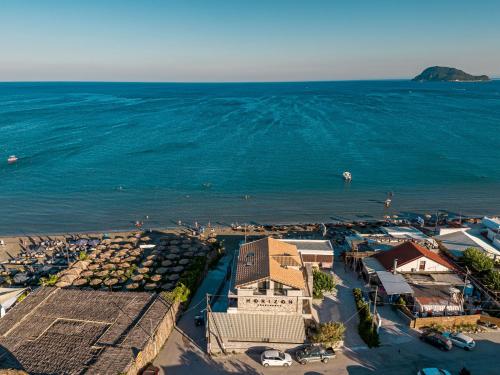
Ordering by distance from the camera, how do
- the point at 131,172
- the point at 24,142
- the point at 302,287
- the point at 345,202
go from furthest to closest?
the point at 24,142, the point at 131,172, the point at 345,202, the point at 302,287

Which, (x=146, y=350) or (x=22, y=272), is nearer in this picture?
(x=146, y=350)

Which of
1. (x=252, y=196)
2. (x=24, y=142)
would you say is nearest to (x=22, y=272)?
(x=252, y=196)

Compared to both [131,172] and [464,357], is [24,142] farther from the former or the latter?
[464,357]

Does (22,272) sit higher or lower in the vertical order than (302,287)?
lower

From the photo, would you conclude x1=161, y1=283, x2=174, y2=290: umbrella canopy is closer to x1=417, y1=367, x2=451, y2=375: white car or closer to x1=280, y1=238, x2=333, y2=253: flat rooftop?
x1=280, y1=238, x2=333, y2=253: flat rooftop

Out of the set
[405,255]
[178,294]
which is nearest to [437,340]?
[405,255]

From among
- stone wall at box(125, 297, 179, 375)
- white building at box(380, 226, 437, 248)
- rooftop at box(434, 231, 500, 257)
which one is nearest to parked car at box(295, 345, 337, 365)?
stone wall at box(125, 297, 179, 375)
